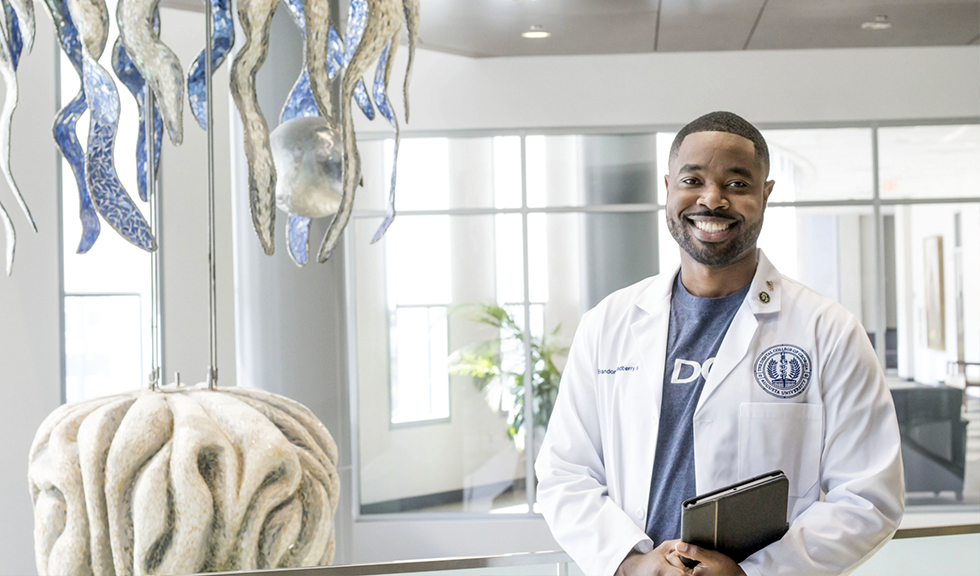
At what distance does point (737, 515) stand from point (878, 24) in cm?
596

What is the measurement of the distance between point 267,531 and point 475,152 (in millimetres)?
5670

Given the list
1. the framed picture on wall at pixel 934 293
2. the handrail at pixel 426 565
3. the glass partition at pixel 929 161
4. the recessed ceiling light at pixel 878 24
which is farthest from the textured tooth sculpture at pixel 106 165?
the framed picture on wall at pixel 934 293

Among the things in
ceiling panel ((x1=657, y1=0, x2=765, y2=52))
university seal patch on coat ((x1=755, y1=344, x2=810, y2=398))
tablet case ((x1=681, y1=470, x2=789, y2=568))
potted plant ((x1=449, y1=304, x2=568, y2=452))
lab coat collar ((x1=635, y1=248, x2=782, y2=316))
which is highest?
ceiling panel ((x1=657, y1=0, x2=765, y2=52))

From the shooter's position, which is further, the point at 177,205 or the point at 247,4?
the point at 177,205

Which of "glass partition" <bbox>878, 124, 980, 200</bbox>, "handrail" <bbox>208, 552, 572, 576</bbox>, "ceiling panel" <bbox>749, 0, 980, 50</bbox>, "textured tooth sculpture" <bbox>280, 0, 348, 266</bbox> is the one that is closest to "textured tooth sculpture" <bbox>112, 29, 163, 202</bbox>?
"textured tooth sculpture" <bbox>280, 0, 348, 266</bbox>

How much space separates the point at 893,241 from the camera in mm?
6895

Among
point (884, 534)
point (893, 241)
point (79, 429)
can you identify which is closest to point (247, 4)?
point (79, 429)

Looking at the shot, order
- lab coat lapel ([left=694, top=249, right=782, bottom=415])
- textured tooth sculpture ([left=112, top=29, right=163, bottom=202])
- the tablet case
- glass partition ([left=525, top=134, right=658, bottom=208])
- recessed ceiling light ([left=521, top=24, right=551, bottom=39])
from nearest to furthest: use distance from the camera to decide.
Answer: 1. the tablet case
2. lab coat lapel ([left=694, top=249, right=782, bottom=415])
3. textured tooth sculpture ([left=112, top=29, right=163, bottom=202])
4. recessed ceiling light ([left=521, top=24, right=551, bottom=39])
5. glass partition ([left=525, top=134, right=658, bottom=208])

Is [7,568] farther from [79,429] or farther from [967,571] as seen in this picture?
[967,571]

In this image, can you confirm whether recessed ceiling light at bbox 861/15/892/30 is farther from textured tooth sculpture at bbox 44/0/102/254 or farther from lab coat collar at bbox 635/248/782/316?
textured tooth sculpture at bbox 44/0/102/254

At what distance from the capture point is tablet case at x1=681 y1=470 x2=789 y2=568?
48.2 inches

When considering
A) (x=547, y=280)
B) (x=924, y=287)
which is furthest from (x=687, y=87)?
(x=924, y=287)

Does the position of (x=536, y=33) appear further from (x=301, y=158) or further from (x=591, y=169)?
(x=301, y=158)

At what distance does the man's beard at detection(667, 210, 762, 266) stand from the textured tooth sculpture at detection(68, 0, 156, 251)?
0.88m
